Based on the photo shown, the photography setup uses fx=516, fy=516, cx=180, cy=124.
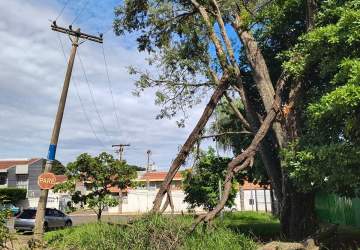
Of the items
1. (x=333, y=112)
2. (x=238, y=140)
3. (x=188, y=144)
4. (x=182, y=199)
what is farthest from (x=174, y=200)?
(x=333, y=112)

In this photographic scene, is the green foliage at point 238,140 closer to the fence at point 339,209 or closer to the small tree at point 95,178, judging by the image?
the fence at point 339,209

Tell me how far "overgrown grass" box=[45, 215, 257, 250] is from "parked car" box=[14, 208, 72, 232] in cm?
1803

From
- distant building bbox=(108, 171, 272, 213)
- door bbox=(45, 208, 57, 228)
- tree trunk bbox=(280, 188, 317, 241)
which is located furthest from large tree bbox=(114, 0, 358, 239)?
distant building bbox=(108, 171, 272, 213)

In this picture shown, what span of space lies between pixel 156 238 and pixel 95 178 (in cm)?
1710

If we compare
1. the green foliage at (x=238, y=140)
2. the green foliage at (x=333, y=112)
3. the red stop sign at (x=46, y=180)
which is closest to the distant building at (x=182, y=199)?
the green foliage at (x=238, y=140)

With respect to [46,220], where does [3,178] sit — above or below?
above

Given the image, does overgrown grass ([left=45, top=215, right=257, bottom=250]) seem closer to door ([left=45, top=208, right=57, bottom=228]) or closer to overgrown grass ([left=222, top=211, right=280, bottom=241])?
overgrown grass ([left=222, top=211, right=280, bottom=241])

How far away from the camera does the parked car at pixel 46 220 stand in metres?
29.9

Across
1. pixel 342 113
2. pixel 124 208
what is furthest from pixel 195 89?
pixel 124 208

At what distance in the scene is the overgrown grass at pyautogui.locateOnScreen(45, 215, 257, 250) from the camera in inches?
442

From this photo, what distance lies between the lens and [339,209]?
78.9 ft

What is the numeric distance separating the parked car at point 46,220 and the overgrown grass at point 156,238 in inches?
710

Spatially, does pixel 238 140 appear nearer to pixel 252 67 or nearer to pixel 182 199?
pixel 252 67

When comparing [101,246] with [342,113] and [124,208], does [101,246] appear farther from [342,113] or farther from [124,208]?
[124,208]
